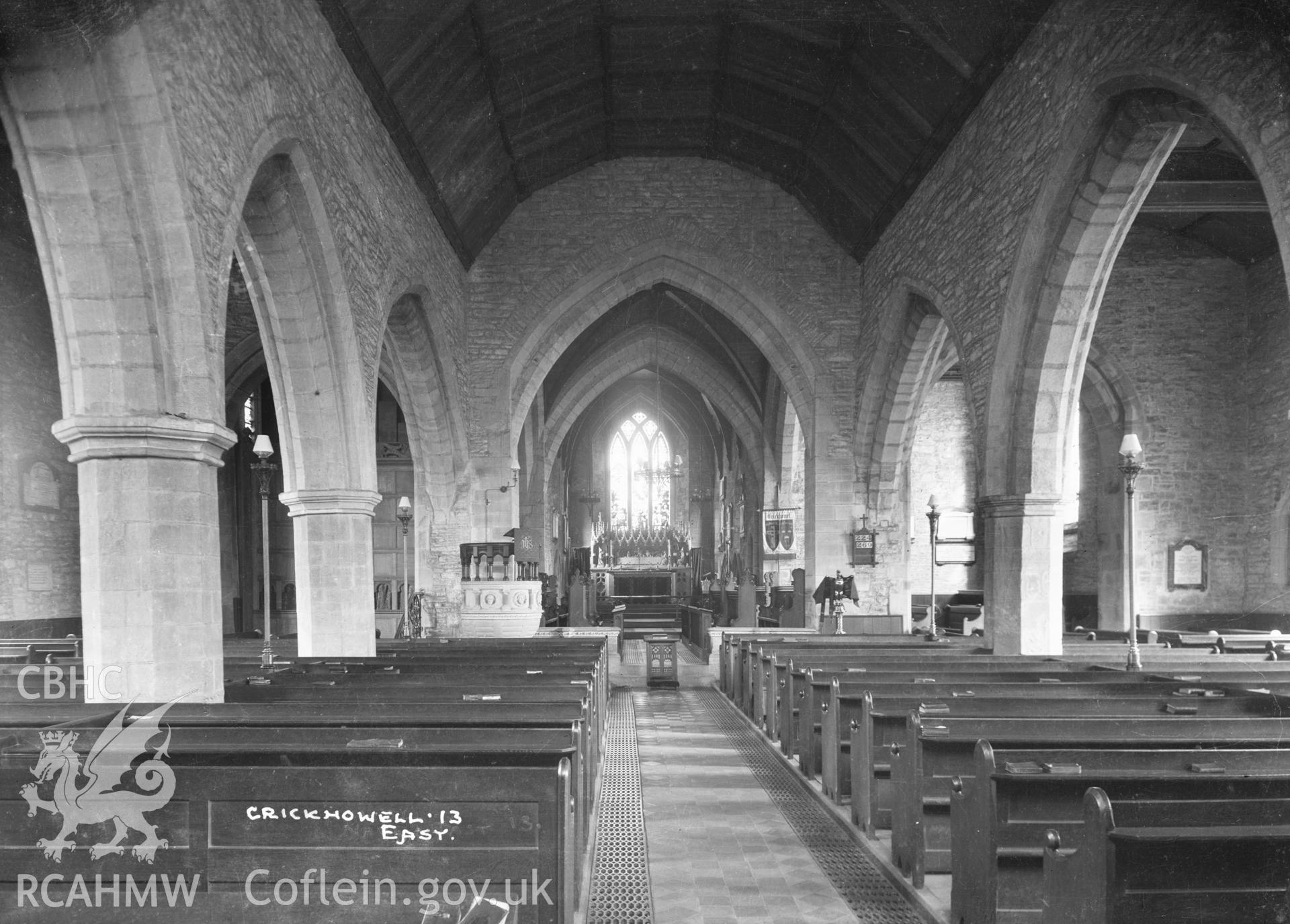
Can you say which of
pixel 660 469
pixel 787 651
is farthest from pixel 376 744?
pixel 660 469

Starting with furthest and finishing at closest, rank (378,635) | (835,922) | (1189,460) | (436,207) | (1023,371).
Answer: (378,635) → (1189,460) → (436,207) → (1023,371) → (835,922)

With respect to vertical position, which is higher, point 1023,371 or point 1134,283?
point 1134,283

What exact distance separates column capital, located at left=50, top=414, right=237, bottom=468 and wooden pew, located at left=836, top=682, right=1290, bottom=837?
441cm

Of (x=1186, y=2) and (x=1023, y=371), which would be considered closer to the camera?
(x=1186, y=2)

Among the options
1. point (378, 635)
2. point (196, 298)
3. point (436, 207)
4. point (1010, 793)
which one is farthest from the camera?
point (378, 635)

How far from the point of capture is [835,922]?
416 centimetres

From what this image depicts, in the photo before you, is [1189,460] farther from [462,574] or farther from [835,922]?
[835,922]

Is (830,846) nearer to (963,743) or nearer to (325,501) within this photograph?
(963,743)

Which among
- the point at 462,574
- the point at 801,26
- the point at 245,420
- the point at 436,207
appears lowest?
the point at 462,574

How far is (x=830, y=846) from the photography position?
17.4 ft

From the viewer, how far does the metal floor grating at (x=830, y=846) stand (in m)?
4.33

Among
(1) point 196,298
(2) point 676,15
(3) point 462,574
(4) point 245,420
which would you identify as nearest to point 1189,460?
(2) point 676,15

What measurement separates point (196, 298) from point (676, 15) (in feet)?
25.7

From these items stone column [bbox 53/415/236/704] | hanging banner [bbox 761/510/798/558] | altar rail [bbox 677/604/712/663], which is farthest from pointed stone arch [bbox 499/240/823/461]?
stone column [bbox 53/415/236/704]
